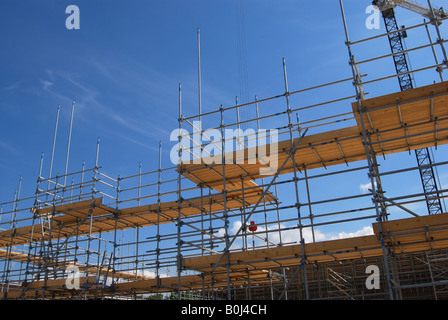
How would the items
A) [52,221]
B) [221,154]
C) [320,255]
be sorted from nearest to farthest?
[320,255], [221,154], [52,221]

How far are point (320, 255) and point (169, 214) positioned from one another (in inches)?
330

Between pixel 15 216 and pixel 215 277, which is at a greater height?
pixel 15 216

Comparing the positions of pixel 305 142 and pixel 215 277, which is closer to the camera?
pixel 305 142

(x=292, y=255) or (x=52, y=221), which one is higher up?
(x=52, y=221)

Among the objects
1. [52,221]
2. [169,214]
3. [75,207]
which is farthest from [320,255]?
[52,221]
